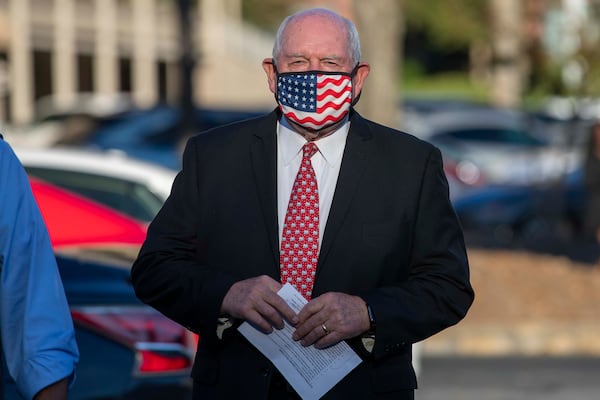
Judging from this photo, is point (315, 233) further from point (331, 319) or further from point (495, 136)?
point (495, 136)

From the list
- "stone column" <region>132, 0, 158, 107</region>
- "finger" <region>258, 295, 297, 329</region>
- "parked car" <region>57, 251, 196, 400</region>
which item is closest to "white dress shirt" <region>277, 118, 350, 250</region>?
"finger" <region>258, 295, 297, 329</region>

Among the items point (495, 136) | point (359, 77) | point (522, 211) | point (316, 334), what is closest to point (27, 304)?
point (316, 334)

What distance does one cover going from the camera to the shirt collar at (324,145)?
12.2ft

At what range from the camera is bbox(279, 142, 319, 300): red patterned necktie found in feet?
11.8

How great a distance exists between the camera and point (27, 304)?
3.07 metres

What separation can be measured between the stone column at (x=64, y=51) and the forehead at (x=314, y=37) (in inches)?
1613

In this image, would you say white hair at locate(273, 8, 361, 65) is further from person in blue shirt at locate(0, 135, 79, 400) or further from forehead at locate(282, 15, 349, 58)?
person in blue shirt at locate(0, 135, 79, 400)

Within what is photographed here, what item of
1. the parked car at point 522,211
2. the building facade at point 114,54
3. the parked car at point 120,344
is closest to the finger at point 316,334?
the parked car at point 120,344

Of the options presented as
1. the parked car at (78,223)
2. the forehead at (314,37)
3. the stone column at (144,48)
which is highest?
the forehead at (314,37)

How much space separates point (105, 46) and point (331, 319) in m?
45.2

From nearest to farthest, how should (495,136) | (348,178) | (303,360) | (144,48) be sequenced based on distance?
(303,360) → (348,178) → (495,136) → (144,48)

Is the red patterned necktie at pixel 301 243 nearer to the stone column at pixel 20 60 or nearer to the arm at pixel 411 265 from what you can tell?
the arm at pixel 411 265

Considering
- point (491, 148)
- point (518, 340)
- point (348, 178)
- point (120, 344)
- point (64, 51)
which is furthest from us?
point (64, 51)

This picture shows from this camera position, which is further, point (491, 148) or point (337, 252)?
point (491, 148)
